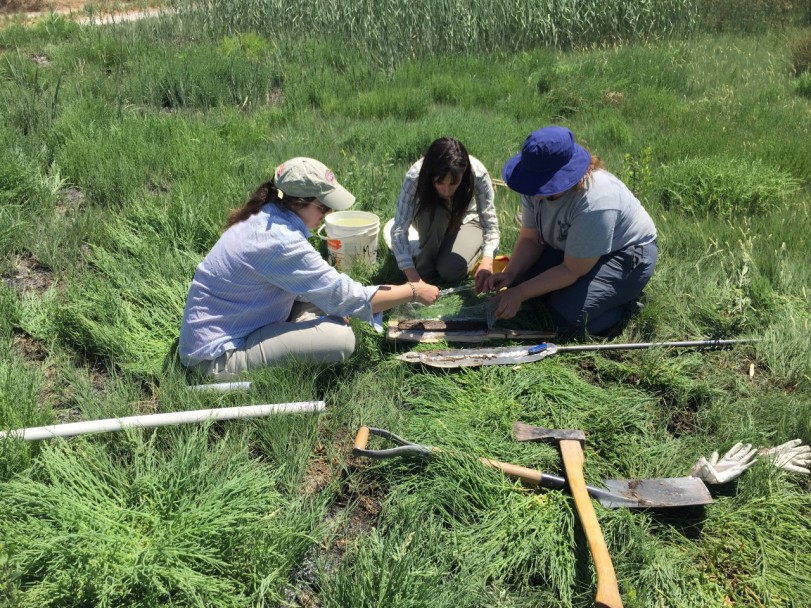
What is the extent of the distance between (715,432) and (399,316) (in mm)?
1700

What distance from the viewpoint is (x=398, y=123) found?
5.75 meters

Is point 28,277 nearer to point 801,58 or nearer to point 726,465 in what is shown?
point 726,465

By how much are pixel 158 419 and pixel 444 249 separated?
81.8 inches

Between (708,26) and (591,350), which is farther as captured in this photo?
(708,26)

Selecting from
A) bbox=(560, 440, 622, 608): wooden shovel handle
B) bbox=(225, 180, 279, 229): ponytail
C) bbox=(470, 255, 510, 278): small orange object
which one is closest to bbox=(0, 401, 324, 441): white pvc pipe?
bbox=(225, 180, 279, 229): ponytail

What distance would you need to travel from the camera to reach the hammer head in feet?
8.29

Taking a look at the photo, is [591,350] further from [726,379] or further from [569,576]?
[569,576]

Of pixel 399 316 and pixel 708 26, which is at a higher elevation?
pixel 708 26

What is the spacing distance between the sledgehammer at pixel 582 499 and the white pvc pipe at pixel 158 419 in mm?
916

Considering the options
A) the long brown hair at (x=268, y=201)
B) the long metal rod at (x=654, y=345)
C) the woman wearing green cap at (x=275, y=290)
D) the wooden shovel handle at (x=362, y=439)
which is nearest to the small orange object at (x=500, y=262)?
the long metal rod at (x=654, y=345)

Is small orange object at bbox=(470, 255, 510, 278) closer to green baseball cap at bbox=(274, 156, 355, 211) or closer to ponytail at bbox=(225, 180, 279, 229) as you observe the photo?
green baseball cap at bbox=(274, 156, 355, 211)

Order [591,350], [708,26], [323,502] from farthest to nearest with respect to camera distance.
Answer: [708,26] → [591,350] → [323,502]

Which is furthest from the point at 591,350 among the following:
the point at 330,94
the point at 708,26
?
the point at 708,26

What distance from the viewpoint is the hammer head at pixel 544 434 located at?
253 cm
